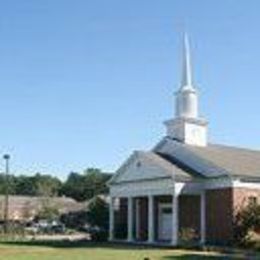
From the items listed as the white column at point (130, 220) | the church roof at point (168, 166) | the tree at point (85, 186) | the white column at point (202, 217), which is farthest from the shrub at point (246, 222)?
the tree at point (85, 186)

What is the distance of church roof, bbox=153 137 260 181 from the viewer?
165ft

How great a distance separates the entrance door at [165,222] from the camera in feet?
177

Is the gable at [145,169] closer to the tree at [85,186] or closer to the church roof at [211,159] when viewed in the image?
the church roof at [211,159]

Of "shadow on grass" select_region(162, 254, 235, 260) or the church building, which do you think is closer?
"shadow on grass" select_region(162, 254, 235, 260)

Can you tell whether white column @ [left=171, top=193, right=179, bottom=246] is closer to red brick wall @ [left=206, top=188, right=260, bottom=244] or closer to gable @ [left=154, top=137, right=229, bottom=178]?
red brick wall @ [left=206, top=188, right=260, bottom=244]

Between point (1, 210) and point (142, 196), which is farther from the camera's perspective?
point (1, 210)

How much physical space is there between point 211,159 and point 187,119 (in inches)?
Answer: 216

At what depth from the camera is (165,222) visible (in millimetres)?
54250

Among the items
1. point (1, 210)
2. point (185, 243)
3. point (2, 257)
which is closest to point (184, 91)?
point (185, 243)

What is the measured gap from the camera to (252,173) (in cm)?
5047

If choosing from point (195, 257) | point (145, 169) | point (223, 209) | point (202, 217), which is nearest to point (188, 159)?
point (145, 169)

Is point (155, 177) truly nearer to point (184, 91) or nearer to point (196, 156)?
point (196, 156)

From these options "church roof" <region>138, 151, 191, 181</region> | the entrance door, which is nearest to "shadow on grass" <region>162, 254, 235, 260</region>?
"church roof" <region>138, 151, 191, 181</region>

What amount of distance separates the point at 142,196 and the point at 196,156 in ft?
15.6
